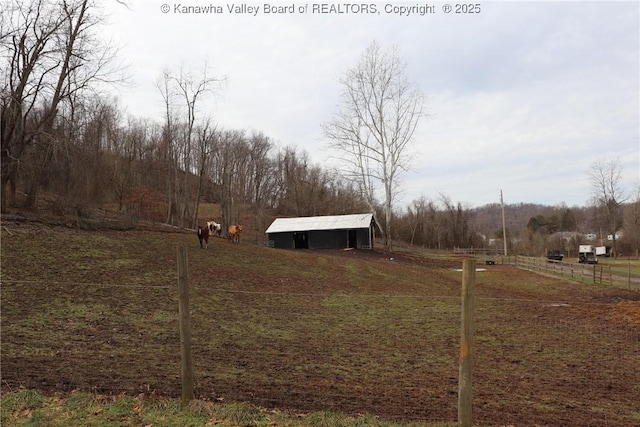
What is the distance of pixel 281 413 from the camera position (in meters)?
4.73

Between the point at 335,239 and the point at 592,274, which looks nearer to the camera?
→ the point at 592,274

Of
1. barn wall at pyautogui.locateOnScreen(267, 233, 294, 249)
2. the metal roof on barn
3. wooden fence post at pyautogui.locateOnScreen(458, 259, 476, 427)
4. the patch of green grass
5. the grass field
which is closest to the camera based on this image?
wooden fence post at pyautogui.locateOnScreen(458, 259, 476, 427)

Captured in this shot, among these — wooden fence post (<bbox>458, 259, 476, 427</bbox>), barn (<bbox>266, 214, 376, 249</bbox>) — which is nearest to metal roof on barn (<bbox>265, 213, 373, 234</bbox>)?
barn (<bbox>266, 214, 376, 249</bbox>)

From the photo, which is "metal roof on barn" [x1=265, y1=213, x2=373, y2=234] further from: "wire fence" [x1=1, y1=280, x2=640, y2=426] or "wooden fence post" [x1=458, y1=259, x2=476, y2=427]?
"wooden fence post" [x1=458, y1=259, x2=476, y2=427]

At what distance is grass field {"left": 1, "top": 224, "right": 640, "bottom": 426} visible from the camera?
5133mm

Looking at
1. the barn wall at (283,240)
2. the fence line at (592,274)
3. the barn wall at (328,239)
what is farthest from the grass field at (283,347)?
the barn wall at (283,240)

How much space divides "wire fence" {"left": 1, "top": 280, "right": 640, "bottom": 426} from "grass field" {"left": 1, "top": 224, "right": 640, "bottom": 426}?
38 millimetres

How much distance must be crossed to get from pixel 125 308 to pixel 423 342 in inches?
284

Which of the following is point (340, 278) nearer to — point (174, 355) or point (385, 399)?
point (174, 355)

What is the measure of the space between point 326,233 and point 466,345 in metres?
35.4

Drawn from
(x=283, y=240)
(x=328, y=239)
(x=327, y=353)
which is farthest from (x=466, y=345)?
(x=283, y=240)

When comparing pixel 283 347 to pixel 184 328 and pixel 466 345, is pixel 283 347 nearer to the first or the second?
pixel 184 328

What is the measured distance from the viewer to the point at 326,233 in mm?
39156

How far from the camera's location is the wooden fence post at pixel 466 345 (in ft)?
12.4
